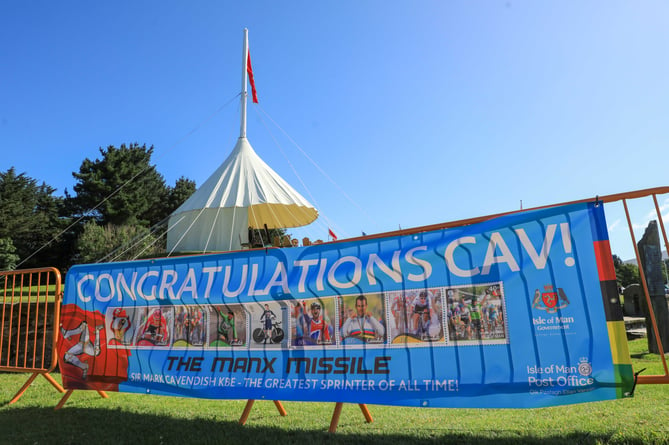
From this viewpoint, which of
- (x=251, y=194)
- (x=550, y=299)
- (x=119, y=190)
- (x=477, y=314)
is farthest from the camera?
(x=119, y=190)

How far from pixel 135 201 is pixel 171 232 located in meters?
22.7

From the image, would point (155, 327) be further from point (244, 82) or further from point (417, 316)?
point (244, 82)

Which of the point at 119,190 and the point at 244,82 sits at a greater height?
the point at 119,190

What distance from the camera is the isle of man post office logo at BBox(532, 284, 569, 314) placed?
274 centimetres

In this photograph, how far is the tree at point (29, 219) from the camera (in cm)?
2898

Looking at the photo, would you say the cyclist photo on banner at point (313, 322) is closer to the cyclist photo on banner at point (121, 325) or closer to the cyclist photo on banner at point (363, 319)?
the cyclist photo on banner at point (363, 319)

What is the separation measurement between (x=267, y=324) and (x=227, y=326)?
0.41m

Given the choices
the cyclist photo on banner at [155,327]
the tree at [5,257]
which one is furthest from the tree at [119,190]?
the cyclist photo on banner at [155,327]

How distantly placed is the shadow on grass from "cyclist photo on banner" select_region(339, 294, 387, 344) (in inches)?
29.0

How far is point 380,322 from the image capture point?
3189 millimetres

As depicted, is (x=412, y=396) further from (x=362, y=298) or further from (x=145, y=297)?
(x=145, y=297)

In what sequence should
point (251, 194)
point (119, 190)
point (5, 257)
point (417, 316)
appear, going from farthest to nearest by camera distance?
point (119, 190) < point (5, 257) < point (251, 194) < point (417, 316)

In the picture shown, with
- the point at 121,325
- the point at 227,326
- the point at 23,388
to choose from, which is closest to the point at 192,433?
the point at 227,326

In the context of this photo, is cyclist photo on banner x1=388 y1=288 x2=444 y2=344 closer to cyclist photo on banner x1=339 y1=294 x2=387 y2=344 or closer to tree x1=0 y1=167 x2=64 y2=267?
cyclist photo on banner x1=339 y1=294 x2=387 y2=344
